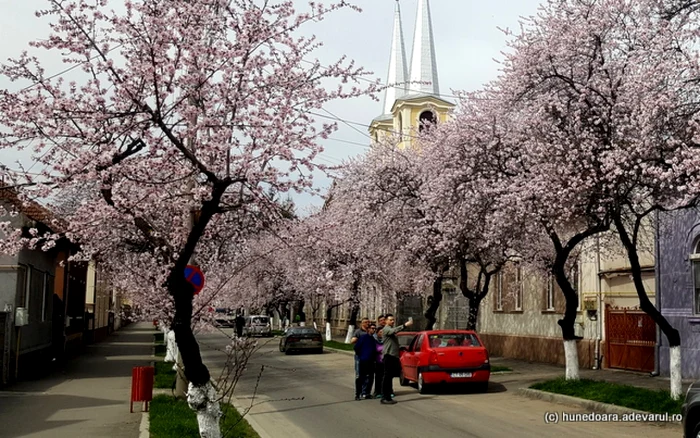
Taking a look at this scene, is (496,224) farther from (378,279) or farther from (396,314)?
(396,314)

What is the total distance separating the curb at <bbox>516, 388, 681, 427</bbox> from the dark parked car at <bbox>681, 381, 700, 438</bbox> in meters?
4.53

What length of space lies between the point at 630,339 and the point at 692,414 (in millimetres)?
14883

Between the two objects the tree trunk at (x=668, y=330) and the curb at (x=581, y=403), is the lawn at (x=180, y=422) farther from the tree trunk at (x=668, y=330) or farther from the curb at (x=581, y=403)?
the tree trunk at (x=668, y=330)

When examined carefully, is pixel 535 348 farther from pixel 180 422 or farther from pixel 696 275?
pixel 180 422

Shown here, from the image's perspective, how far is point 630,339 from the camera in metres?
22.8

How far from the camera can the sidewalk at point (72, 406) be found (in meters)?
13.1

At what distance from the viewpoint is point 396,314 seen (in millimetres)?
45531

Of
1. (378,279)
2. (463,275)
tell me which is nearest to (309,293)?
(378,279)

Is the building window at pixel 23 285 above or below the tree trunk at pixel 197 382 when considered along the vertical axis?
above

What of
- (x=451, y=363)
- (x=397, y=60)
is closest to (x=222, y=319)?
(x=451, y=363)

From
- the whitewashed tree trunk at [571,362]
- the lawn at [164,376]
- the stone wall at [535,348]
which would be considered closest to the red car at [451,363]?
the whitewashed tree trunk at [571,362]

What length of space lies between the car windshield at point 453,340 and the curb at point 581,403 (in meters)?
1.57

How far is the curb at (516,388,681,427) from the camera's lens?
45.3 feet

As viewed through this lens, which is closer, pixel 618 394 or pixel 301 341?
pixel 618 394
